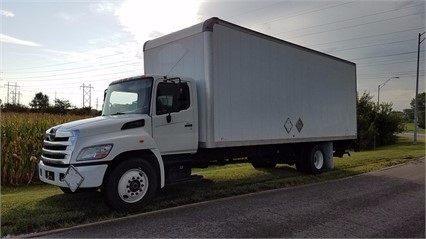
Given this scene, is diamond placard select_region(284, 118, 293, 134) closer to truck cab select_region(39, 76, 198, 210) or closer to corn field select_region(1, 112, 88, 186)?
truck cab select_region(39, 76, 198, 210)

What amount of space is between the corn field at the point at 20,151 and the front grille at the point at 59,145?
4129 mm

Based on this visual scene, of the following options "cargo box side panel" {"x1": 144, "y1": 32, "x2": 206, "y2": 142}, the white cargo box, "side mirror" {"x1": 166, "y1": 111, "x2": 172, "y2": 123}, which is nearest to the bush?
the white cargo box

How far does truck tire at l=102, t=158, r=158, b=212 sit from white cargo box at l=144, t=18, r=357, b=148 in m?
1.78

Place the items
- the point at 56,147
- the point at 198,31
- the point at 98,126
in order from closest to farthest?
the point at 98,126 → the point at 56,147 → the point at 198,31

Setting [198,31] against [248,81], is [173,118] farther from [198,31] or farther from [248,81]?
[248,81]

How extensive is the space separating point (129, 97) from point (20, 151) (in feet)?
16.6

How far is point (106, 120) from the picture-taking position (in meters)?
7.11

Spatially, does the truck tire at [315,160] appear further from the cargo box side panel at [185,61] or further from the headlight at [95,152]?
the headlight at [95,152]

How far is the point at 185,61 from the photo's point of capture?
880 cm

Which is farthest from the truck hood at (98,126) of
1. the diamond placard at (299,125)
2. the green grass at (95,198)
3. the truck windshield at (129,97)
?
the diamond placard at (299,125)

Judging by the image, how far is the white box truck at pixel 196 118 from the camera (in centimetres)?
674

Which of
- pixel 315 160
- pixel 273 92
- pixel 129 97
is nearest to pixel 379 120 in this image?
pixel 315 160

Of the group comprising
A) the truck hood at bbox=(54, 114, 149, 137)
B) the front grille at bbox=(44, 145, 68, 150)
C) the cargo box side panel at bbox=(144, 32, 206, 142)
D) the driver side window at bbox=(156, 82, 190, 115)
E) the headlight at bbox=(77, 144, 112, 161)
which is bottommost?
the headlight at bbox=(77, 144, 112, 161)

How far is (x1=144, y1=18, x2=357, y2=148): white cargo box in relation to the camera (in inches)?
332
